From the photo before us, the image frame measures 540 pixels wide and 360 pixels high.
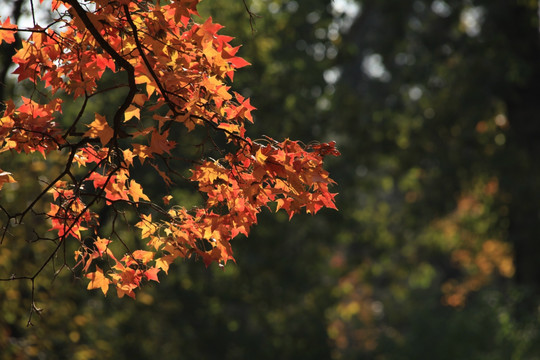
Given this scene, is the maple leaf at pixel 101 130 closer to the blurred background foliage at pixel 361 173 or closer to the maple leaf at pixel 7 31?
the maple leaf at pixel 7 31

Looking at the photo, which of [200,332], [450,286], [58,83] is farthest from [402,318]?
[58,83]

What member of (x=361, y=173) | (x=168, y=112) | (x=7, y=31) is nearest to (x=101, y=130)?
(x=168, y=112)

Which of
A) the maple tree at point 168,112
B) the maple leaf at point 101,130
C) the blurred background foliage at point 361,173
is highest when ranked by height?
the blurred background foliage at point 361,173

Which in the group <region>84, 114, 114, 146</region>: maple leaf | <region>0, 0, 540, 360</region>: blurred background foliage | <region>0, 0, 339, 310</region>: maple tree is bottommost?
<region>84, 114, 114, 146</region>: maple leaf

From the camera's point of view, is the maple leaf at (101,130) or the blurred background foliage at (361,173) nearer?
the maple leaf at (101,130)

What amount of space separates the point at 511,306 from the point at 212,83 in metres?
10.1

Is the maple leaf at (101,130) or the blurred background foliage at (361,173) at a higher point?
the blurred background foliage at (361,173)

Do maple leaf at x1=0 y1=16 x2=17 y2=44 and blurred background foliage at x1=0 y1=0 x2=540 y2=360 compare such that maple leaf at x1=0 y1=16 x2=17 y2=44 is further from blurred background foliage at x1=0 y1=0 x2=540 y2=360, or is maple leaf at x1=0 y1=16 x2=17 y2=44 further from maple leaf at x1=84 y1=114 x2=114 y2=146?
blurred background foliage at x1=0 y1=0 x2=540 y2=360

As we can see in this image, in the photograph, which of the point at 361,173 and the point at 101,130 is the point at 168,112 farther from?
the point at 361,173

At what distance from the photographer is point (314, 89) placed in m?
11.7

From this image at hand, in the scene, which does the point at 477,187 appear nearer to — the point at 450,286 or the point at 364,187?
the point at 364,187

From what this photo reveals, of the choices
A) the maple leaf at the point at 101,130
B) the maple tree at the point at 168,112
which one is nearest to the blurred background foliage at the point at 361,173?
the maple tree at the point at 168,112

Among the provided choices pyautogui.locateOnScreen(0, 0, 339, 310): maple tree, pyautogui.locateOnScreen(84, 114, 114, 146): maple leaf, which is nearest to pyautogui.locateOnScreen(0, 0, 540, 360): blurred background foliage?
pyautogui.locateOnScreen(0, 0, 339, 310): maple tree

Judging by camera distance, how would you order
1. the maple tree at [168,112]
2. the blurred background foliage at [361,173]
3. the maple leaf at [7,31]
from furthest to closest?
the blurred background foliage at [361,173], the maple leaf at [7,31], the maple tree at [168,112]
